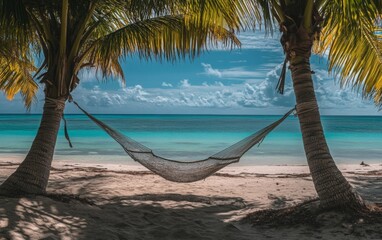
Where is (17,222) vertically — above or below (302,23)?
below

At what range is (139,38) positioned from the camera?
4156 millimetres

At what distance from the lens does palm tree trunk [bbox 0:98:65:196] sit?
136 inches

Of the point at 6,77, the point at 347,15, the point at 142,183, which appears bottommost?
the point at 142,183

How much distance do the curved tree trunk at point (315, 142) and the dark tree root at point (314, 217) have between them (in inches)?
2.6

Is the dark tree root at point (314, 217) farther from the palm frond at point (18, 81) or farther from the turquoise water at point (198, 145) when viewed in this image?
the turquoise water at point (198, 145)

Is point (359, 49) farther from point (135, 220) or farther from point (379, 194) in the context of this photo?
point (135, 220)

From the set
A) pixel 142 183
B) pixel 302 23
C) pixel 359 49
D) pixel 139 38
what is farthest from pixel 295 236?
pixel 142 183

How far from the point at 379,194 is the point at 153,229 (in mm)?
2950

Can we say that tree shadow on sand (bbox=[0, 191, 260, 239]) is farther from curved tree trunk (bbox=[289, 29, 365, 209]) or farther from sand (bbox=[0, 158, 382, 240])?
curved tree trunk (bbox=[289, 29, 365, 209])

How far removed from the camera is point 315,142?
3.12 metres

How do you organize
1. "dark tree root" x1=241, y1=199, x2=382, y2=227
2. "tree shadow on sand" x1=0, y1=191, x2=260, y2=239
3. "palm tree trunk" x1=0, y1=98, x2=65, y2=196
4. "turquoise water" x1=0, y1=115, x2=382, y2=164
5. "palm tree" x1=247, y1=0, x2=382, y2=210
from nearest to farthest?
"tree shadow on sand" x1=0, y1=191, x2=260, y2=239
"dark tree root" x1=241, y1=199, x2=382, y2=227
"palm tree" x1=247, y1=0, x2=382, y2=210
"palm tree trunk" x1=0, y1=98, x2=65, y2=196
"turquoise water" x1=0, y1=115, x2=382, y2=164

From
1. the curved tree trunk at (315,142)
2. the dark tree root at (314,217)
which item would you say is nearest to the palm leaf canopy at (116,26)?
the curved tree trunk at (315,142)

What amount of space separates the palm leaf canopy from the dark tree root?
1.68 m

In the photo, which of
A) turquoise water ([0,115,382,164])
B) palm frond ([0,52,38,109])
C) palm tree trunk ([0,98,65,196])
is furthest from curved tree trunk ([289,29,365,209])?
turquoise water ([0,115,382,164])
